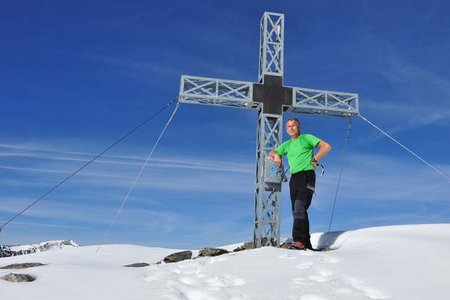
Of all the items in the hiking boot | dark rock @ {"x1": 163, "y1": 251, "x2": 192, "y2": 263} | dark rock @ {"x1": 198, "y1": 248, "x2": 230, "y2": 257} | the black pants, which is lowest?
dark rock @ {"x1": 163, "y1": 251, "x2": 192, "y2": 263}

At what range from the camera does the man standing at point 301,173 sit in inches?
426

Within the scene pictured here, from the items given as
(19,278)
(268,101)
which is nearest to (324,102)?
(268,101)

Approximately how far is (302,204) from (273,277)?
12.2 ft

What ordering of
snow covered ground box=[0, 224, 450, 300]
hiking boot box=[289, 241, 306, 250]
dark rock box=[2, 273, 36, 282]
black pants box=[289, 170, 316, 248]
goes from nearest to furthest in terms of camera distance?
1. snow covered ground box=[0, 224, 450, 300]
2. dark rock box=[2, 273, 36, 282]
3. hiking boot box=[289, 241, 306, 250]
4. black pants box=[289, 170, 316, 248]

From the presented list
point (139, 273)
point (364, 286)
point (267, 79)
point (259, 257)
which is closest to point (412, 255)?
point (364, 286)

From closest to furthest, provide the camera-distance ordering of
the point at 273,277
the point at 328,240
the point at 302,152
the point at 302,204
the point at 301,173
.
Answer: the point at 273,277 → the point at 302,204 → the point at 301,173 → the point at 302,152 → the point at 328,240

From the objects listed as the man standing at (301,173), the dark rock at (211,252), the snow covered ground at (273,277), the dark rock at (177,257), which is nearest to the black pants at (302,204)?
the man standing at (301,173)

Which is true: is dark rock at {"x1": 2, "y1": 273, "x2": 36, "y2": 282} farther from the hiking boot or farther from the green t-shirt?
the green t-shirt

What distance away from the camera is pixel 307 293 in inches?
258

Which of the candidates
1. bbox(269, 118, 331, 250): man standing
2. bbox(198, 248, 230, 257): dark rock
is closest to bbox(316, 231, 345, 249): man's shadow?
bbox(269, 118, 331, 250): man standing

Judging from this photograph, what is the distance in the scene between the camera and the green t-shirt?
11.1 m

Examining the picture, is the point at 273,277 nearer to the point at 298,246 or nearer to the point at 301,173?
the point at 298,246

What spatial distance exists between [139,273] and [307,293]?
9.08 ft

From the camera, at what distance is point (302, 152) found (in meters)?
11.2
